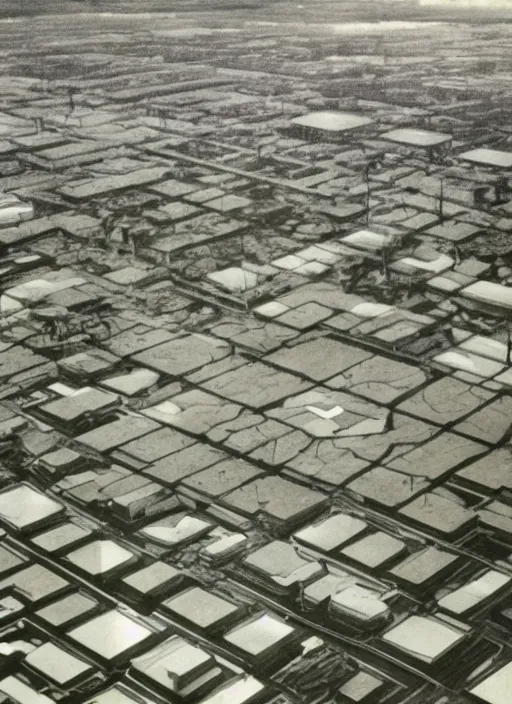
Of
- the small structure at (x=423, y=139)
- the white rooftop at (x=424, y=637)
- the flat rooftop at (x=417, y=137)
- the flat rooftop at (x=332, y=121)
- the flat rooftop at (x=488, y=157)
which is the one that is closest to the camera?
the white rooftop at (x=424, y=637)

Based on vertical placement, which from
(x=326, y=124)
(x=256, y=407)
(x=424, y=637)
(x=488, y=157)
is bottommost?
(x=424, y=637)

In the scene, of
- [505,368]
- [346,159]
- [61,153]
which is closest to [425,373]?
[505,368]

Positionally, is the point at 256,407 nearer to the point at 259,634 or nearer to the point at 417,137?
the point at 259,634

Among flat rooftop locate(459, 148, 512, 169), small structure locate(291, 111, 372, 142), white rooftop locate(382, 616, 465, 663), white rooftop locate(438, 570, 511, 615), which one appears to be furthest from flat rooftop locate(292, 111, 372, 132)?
white rooftop locate(382, 616, 465, 663)

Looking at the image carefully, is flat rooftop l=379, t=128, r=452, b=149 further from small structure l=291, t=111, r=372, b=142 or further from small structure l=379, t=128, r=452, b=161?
small structure l=291, t=111, r=372, b=142

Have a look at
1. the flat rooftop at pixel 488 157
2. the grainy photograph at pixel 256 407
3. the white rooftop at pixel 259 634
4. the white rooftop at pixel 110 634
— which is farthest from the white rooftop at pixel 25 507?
the flat rooftop at pixel 488 157

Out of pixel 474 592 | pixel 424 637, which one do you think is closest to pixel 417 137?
pixel 474 592

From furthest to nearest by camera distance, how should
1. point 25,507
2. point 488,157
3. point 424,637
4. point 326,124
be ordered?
point 326,124 → point 488,157 → point 25,507 → point 424,637

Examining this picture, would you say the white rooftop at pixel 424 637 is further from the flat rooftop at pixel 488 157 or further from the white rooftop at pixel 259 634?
the flat rooftop at pixel 488 157

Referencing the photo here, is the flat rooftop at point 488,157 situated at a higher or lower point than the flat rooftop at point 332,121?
lower
